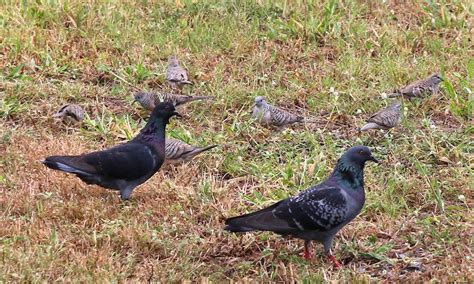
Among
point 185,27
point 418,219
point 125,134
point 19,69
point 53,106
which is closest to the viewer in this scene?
point 418,219

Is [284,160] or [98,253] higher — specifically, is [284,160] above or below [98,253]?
below

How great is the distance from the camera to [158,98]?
8953mm

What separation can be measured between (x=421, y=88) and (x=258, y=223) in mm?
3599

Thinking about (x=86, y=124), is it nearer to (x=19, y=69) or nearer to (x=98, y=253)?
(x=19, y=69)

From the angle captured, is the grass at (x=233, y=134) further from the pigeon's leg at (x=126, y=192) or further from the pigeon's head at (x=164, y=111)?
the pigeon's head at (x=164, y=111)

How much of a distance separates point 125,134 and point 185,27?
2.86 meters

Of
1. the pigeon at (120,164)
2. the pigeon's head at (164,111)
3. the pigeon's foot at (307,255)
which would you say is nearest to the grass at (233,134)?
the pigeon's foot at (307,255)

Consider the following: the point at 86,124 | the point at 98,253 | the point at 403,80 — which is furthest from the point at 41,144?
the point at 403,80

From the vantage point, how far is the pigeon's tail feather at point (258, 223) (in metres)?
6.01

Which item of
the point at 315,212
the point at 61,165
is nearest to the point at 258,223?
the point at 315,212

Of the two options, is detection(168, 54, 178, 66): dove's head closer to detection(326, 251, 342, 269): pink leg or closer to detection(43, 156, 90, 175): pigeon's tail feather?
detection(43, 156, 90, 175): pigeon's tail feather

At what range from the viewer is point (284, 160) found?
8.08 meters

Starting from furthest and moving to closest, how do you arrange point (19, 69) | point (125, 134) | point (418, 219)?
→ point (19, 69), point (125, 134), point (418, 219)

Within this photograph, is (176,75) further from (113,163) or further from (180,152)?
(113,163)
